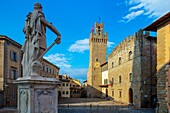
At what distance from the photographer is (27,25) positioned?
15.0 ft

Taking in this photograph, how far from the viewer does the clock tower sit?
5450 cm

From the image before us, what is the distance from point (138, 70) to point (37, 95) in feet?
86.3

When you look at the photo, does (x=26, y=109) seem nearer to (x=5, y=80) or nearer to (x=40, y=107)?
(x=40, y=107)

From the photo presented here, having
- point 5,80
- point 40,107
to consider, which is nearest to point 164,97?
point 40,107

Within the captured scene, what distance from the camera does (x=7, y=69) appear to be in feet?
87.3

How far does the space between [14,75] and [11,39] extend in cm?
555

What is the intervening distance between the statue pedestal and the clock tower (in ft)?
165

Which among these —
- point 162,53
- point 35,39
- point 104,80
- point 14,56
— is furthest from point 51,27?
point 104,80

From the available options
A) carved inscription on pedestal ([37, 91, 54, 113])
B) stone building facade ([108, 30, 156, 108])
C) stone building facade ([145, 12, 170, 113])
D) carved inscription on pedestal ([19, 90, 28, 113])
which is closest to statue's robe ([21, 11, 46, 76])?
carved inscription on pedestal ([19, 90, 28, 113])

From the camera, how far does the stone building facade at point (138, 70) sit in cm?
2781

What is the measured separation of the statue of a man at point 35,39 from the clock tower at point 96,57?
5034 centimetres

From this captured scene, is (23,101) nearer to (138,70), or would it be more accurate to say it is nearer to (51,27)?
(51,27)

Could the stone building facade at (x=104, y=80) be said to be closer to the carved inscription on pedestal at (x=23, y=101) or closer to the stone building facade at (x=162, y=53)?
the stone building facade at (x=162, y=53)

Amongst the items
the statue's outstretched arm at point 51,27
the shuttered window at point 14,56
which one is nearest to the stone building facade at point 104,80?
the shuttered window at point 14,56
